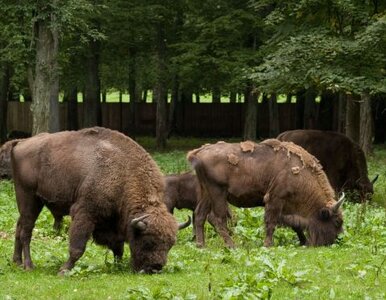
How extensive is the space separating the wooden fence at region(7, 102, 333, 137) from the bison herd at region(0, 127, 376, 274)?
34.6 metres

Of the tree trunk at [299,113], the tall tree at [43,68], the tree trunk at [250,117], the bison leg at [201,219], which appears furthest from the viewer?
the tree trunk at [299,113]

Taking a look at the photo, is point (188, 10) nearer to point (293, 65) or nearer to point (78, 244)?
point (293, 65)

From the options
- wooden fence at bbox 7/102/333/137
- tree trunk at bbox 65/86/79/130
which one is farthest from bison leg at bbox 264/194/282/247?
wooden fence at bbox 7/102/333/137

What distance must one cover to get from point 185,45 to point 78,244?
22.4 metres

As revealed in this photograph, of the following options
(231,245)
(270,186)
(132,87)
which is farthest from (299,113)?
(231,245)

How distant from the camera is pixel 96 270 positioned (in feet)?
33.4

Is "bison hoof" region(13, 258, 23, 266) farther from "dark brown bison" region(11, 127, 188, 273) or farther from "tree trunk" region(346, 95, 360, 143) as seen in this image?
"tree trunk" region(346, 95, 360, 143)

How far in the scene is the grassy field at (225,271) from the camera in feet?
27.8

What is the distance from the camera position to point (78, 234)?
1010 centimetres

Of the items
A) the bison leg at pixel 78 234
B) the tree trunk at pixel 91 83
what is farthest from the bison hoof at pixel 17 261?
the tree trunk at pixel 91 83

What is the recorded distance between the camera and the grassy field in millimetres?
8484

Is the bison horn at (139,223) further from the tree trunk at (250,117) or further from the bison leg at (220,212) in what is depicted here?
the tree trunk at (250,117)

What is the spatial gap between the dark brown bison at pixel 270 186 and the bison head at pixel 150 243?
9.77ft

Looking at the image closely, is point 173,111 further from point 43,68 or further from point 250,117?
point 43,68
